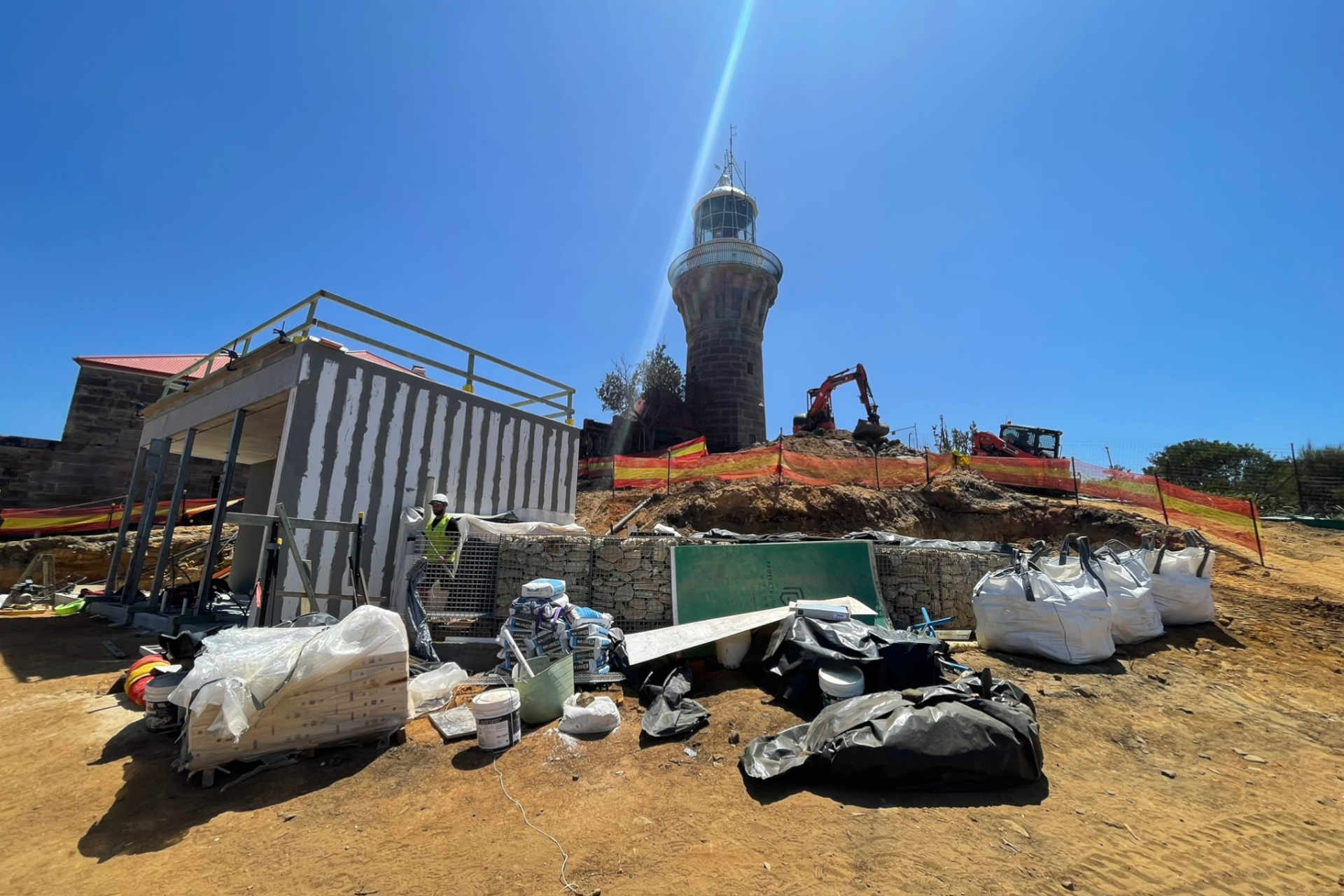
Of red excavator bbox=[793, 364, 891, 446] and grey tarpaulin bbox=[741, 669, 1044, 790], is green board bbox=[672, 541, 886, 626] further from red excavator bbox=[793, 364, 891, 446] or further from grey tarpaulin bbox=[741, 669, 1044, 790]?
red excavator bbox=[793, 364, 891, 446]

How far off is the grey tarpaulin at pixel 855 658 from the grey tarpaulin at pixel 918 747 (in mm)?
794

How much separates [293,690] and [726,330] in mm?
25079

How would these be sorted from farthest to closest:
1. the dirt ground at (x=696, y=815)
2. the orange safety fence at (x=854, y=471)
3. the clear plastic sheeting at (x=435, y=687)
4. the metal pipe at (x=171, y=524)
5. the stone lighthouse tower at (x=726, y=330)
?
the stone lighthouse tower at (x=726, y=330) → the orange safety fence at (x=854, y=471) → the metal pipe at (x=171, y=524) → the clear plastic sheeting at (x=435, y=687) → the dirt ground at (x=696, y=815)

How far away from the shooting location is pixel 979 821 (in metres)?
2.83

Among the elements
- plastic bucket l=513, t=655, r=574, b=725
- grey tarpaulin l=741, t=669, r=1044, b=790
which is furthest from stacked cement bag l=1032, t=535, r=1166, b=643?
plastic bucket l=513, t=655, r=574, b=725

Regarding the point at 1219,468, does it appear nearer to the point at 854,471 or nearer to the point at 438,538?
the point at 854,471

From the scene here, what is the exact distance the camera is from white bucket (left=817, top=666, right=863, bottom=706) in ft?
13.3

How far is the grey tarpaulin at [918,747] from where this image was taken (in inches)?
120

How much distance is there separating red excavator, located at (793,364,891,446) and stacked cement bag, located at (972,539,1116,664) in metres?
17.4

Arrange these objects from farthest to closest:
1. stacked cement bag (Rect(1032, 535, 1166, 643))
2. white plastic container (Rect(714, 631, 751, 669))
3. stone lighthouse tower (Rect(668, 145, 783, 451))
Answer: stone lighthouse tower (Rect(668, 145, 783, 451)) → stacked cement bag (Rect(1032, 535, 1166, 643)) → white plastic container (Rect(714, 631, 751, 669))

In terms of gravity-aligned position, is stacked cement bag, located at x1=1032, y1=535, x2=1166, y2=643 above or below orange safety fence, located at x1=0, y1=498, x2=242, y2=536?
below

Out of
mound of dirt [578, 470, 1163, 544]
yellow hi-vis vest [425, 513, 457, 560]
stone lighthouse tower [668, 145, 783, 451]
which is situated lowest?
yellow hi-vis vest [425, 513, 457, 560]

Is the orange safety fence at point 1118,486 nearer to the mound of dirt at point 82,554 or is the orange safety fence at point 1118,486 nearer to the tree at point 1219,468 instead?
the tree at point 1219,468

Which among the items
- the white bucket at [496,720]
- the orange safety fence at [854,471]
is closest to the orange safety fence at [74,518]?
the white bucket at [496,720]
